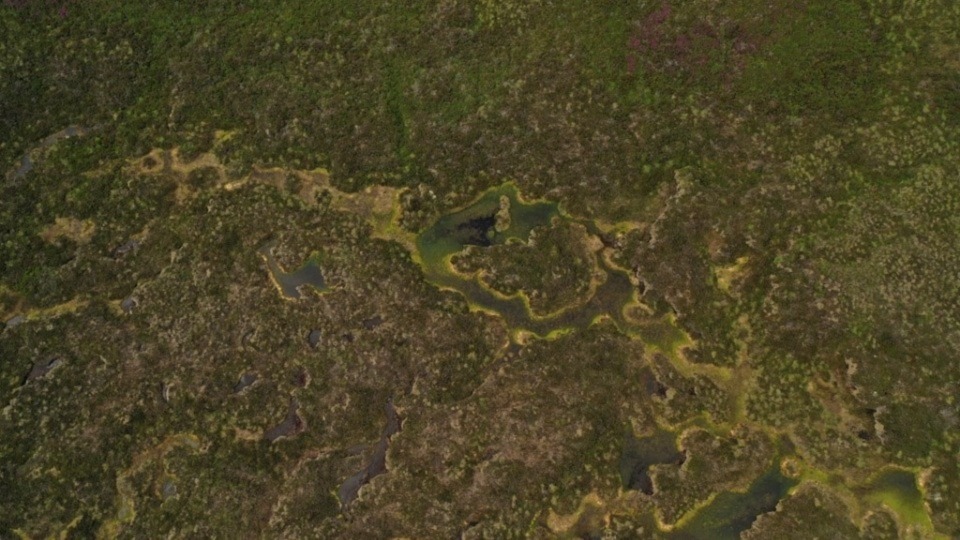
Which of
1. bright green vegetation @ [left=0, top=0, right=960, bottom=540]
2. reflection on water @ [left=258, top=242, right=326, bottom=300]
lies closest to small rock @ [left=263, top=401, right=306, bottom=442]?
bright green vegetation @ [left=0, top=0, right=960, bottom=540]

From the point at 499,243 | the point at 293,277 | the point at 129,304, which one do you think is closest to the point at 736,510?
the point at 499,243

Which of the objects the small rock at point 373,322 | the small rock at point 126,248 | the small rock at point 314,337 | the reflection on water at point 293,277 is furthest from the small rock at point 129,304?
the small rock at point 373,322

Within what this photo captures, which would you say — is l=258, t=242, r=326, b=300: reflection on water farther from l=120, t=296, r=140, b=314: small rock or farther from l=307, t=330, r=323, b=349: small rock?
l=120, t=296, r=140, b=314: small rock

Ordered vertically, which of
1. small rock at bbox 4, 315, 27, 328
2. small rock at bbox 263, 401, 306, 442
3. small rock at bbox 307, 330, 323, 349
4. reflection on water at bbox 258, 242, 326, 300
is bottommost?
small rock at bbox 263, 401, 306, 442

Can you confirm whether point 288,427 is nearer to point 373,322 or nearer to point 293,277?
point 373,322

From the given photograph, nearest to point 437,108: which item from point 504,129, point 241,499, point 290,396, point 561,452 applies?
point 504,129

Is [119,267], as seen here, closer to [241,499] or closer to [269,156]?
[269,156]
